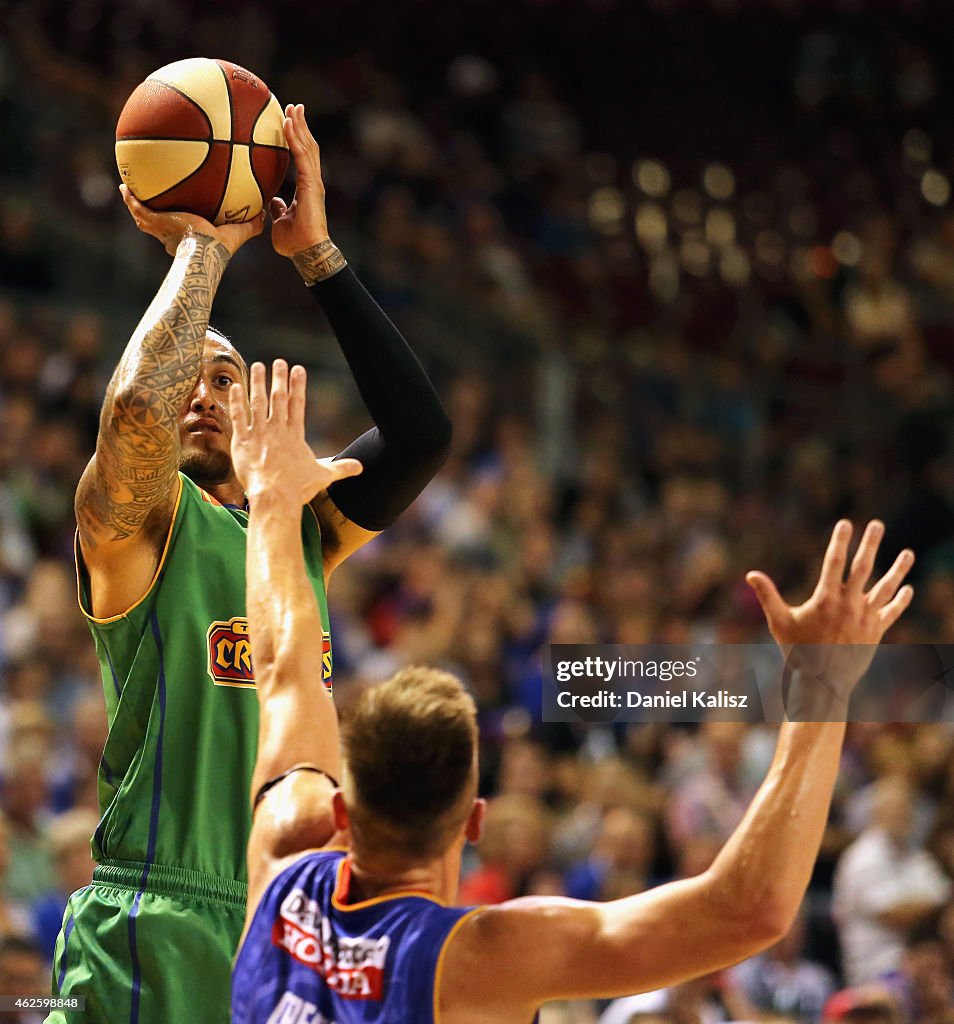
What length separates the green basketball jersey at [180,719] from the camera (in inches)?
134

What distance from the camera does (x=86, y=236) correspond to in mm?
11336

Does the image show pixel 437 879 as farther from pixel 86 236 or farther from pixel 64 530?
pixel 86 236

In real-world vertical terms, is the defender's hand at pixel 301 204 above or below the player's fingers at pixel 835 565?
above

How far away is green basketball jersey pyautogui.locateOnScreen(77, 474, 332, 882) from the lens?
3408 millimetres

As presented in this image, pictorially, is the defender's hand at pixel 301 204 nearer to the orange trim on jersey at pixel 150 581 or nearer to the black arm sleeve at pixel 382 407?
the black arm sleeve at pixel 382 407

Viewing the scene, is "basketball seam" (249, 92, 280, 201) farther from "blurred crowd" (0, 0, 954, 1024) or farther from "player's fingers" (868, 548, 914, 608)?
"blurred crowd" (0, 0, 954, 1024)

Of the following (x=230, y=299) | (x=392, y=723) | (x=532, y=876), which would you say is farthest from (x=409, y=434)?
(x=230, y=299)

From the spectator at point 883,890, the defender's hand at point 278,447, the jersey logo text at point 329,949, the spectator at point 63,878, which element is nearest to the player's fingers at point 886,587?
the jersey logo text at point 329,949

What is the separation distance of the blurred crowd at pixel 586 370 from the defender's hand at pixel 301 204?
→ 3.03 metres

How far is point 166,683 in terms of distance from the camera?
344 centimetres

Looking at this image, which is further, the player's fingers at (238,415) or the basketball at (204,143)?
the basketball at (204,143)

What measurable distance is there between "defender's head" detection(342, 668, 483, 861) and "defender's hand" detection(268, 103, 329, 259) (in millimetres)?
1560

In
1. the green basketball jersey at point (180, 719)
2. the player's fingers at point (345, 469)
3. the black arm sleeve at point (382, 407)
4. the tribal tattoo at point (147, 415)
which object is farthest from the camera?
the black arm sleeve at point (382, 407)

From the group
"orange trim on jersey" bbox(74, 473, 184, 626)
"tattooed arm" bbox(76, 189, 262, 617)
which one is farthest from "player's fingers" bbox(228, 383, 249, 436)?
"orange trim on jersey" bbox(74, 473, 184, 626)
